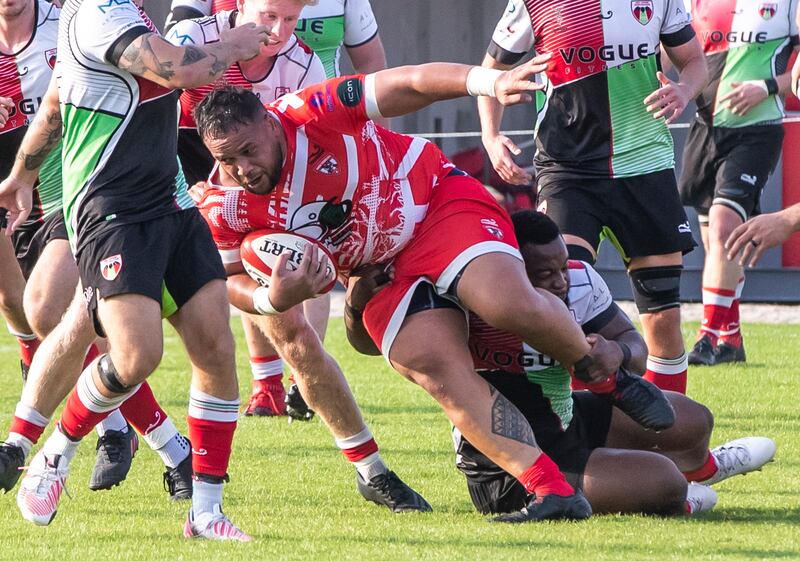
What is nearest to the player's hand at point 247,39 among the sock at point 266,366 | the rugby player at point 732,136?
the sock at point 266,366

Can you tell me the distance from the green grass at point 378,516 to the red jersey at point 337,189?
957mm

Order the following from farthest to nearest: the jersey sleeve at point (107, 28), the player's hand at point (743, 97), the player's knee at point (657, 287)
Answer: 1. the player's hand at point (743, 97)
2. the player's knee at point (657, 287)
3. the jersey sleeve at point (107, 28)

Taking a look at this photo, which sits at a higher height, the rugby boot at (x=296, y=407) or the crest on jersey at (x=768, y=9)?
the crest on jersey at (x=768, y=9)

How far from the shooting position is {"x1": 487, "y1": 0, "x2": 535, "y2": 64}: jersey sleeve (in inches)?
260

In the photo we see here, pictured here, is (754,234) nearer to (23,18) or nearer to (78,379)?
(78,379)

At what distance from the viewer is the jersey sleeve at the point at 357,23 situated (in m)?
7.52

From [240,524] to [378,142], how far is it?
1.45m

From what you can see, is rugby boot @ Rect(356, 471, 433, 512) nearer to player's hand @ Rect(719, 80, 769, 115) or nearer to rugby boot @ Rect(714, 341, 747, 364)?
player's hand @ Rect(719, 80, 769, 115)

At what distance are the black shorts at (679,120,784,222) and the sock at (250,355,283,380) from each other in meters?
3.33

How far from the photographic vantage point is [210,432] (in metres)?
4.86

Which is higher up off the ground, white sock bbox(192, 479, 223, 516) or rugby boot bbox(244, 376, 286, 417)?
white sock bbox(192, 479, 223, 516)

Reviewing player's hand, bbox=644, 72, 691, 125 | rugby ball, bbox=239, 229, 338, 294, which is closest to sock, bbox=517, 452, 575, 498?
rugby ball, bbox=239, 229, 338, 294

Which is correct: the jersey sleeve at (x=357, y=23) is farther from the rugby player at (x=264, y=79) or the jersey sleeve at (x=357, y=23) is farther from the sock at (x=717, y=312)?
the sock at (x=717, y=312)

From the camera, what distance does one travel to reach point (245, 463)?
627 cm
